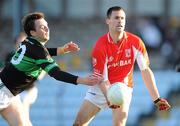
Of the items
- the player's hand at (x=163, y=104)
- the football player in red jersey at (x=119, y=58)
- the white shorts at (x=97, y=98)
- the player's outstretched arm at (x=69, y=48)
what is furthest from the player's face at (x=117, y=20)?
the player's hand at (x=163, y=104)

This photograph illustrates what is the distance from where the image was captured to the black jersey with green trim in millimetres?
8906

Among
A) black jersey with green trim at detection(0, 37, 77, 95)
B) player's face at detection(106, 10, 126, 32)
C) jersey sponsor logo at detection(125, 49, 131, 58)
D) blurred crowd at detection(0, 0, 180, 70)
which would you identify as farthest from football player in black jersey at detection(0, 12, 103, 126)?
blurred crowd at detection(0, 0, 180, 70)

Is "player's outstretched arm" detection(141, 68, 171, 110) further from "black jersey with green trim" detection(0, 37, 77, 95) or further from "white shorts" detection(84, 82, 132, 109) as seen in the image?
"black jersey with green trim" detection(0, 37, 77, 95)

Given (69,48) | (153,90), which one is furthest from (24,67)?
(153,90)

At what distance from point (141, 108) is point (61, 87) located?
1.80 m

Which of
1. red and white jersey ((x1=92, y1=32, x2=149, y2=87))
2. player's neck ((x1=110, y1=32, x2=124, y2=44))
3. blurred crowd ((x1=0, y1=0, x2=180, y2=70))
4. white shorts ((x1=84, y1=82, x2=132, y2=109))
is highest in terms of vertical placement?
player's neck ((x1=110, y1=32, x2=124, y2=44))

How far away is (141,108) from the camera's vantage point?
15797 mm

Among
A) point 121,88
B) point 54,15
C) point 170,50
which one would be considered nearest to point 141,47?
point 121,88

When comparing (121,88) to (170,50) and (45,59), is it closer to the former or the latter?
(45,59)

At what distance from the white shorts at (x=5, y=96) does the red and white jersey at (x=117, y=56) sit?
47.7 inches

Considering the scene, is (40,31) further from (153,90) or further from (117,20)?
(153,90)

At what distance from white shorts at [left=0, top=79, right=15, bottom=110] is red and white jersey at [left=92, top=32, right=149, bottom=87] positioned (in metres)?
1.21

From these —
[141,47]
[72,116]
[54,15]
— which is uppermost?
[141,47]

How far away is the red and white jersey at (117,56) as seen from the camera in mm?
9834
